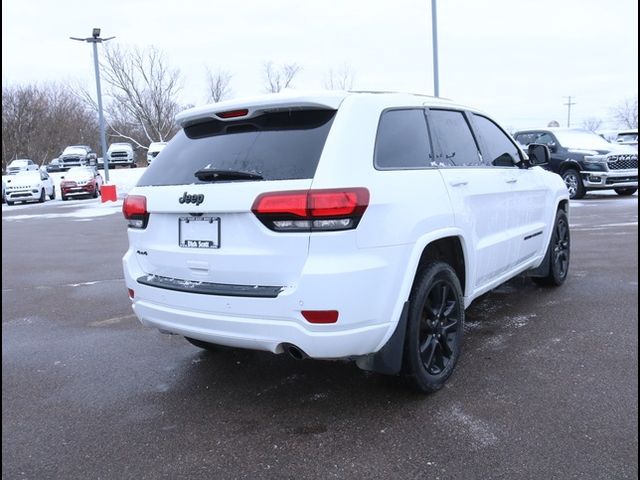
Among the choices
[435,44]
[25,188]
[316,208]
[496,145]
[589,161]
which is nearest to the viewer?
[316,208]

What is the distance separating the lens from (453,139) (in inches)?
163

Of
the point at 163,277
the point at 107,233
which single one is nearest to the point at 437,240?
the point at 163,277

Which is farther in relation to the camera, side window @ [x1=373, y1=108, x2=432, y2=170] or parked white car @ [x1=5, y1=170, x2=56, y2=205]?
parked white car @ [x1=5, y1=170, x2=56, y2=205]

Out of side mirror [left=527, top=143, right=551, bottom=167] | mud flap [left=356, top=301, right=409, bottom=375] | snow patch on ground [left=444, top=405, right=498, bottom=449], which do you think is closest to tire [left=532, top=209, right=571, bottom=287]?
side mirror [left=527, top=143, right=551, bottom=167]

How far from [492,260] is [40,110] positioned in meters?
52.6

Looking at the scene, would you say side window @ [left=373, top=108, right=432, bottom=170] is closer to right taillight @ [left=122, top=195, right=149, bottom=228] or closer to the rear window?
the rear window

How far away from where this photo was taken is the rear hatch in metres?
3.01

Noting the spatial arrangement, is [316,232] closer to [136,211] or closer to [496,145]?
[136,211]

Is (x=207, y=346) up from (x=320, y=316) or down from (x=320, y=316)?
down

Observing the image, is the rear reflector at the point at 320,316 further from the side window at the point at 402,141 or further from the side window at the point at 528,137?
the side window at the point at 528,137

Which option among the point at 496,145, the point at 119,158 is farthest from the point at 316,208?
the point at 119,158

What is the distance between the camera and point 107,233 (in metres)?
12.8

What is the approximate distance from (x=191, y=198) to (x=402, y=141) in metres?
1.29

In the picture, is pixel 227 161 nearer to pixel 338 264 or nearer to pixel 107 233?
pixel 338 264
